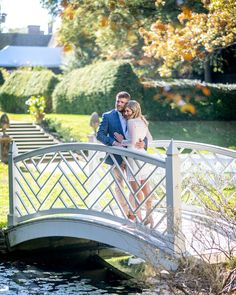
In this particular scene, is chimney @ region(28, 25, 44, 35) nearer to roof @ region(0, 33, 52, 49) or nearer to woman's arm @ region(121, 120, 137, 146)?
roof @ region(0, 33, 52, 49)

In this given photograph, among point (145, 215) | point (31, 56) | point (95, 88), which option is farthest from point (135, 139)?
point (31, 56)

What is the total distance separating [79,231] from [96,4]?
1567 centimetres

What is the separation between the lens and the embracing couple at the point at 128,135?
943cm

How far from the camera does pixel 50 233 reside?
10953mm

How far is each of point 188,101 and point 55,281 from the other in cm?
1627

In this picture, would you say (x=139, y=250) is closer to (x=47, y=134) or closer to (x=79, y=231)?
(x=79, y=231)

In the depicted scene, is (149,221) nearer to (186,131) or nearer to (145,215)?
(145,215)

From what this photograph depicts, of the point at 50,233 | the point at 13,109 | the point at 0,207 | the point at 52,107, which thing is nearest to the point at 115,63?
the point at 52,107

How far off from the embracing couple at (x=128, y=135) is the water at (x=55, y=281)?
3.10ft

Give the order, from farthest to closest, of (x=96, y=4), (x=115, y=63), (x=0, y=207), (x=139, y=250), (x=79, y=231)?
(x=115, y=63) → (x=96, y=4) → (x=0, y=207) → (x=79, y=231) → (x=139, y=250)

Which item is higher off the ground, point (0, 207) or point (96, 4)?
point (96, 4)

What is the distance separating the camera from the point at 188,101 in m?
26.1

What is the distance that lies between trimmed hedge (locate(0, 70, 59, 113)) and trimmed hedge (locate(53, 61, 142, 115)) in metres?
0.93

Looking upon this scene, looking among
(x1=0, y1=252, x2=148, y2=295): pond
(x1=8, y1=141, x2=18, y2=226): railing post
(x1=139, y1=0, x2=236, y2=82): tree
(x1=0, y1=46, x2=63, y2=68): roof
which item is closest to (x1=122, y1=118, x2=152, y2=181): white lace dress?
(x1=0, y1=252, x2=148, y2=295): pond
